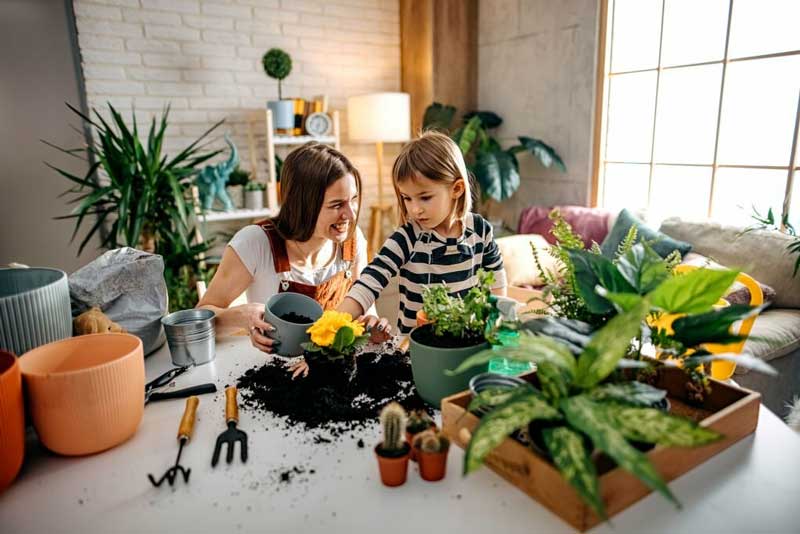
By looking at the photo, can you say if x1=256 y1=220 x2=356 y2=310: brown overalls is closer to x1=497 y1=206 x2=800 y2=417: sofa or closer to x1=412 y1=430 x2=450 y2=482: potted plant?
x1=497 y1=206 x2=800 y2=417: sofa

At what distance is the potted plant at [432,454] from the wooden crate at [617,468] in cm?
6

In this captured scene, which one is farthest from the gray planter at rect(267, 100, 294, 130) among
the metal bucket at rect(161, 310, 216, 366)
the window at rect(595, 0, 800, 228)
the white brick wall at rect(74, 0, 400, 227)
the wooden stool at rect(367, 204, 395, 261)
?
the metal bucket at rect(161, 310, 216, 366)

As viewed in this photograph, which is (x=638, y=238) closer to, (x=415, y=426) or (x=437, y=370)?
(x=437, y=370)

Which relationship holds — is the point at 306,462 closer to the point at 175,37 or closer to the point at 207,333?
the point at 207,333

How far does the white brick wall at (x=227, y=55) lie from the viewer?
3639mm

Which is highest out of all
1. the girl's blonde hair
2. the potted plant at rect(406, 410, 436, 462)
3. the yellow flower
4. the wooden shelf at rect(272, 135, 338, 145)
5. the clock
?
the clock

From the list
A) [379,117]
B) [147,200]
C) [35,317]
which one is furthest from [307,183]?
[379,117]

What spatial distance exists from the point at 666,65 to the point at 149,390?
3.46 meters

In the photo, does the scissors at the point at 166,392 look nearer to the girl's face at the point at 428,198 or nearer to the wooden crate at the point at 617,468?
the wooden crate at the point at 617,468

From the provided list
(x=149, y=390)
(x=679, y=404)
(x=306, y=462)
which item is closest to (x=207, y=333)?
(x=149, y=390)

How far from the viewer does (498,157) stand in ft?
12.8

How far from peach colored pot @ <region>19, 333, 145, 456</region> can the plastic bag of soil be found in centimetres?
27

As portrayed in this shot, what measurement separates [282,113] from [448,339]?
3.33m

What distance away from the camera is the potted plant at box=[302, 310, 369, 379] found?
1.01 metres
